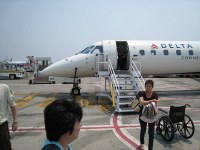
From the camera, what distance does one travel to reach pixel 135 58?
14.9 metres

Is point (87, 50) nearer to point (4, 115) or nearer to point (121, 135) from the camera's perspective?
point (121, 135)

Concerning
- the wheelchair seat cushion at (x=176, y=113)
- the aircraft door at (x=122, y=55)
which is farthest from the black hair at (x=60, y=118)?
the aircraft door at (x=122, y=55)

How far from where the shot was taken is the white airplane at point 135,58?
14.6 meters

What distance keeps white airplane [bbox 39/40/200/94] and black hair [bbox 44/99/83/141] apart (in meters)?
12.2

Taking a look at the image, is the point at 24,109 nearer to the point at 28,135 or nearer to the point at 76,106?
the point at 28,135

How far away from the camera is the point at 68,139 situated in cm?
202

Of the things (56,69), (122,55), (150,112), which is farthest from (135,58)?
(150,112)

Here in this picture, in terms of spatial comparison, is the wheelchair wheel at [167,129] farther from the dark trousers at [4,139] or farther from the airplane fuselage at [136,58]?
the airplane fuselage at [136,58]

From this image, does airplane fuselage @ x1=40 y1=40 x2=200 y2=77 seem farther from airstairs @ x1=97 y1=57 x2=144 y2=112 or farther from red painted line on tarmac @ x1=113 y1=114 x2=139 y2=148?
red painted line on tarmac @ x1=113 y1=114 x2=139 y2=148

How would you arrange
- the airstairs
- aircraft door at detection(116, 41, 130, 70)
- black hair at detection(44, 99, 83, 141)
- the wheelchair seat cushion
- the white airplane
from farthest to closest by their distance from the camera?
aircraft door at detection(116, 41, 130, 70) < the white airplane < the airstairs < the wheelchair seat cushion < black hair at detection(44, 99, 83, 141)

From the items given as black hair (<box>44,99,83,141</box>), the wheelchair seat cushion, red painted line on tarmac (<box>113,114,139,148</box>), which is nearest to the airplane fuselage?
red painted line on tarmac (<box>113,114,139,148</box>)

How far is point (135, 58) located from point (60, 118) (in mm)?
13415

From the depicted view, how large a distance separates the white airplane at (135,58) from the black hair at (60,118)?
12162 mm

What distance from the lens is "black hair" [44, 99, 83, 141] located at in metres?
1.92
